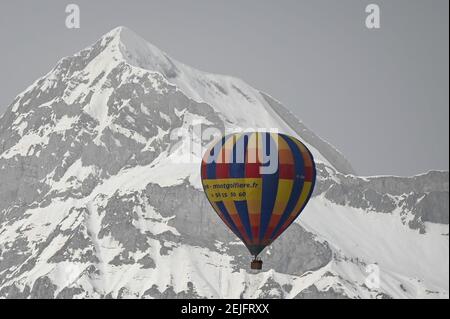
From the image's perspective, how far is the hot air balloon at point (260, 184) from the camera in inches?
6890

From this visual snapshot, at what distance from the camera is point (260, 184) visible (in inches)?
6914

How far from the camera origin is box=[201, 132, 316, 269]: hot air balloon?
175 m
